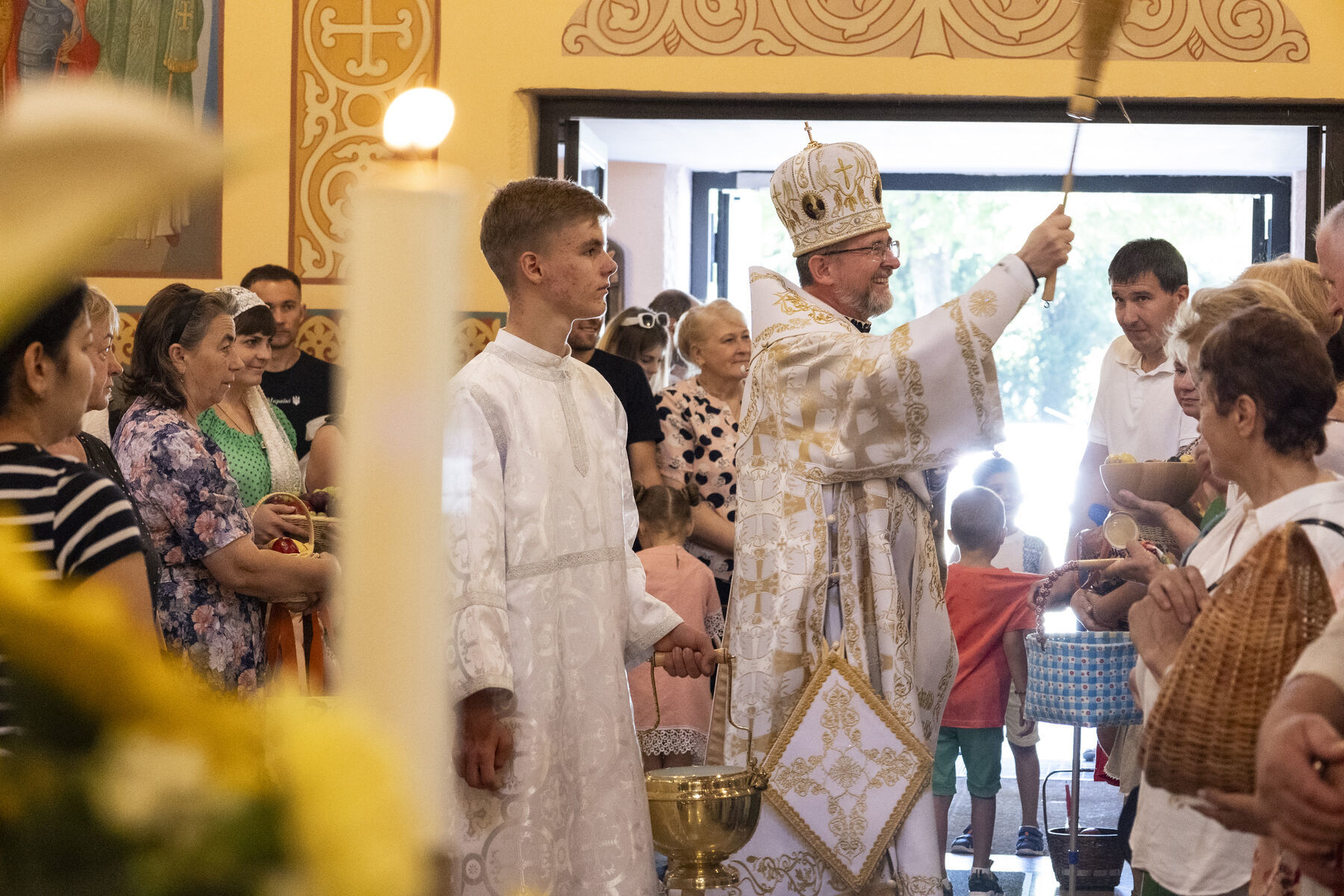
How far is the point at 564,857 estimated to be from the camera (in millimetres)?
2801

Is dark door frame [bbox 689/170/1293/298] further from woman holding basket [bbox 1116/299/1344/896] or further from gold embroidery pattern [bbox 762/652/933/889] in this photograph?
woman holding basket [bbox 1116/299/1344/896]

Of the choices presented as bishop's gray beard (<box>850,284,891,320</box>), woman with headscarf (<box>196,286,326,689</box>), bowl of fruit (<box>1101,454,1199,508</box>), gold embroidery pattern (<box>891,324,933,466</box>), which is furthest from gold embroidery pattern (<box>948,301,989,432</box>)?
woman with headscarf (<box>196,286,326,689</box>)

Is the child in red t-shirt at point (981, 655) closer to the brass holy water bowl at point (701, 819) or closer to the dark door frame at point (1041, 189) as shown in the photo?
the brass holy water bowl at point (701, 819)

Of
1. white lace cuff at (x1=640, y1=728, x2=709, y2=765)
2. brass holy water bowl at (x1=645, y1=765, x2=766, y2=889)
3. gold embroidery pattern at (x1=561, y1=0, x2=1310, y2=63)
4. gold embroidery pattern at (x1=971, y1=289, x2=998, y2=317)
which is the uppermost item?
gold embroidery pattern at (x1=561, y1=0, x2=1310, y2=63)

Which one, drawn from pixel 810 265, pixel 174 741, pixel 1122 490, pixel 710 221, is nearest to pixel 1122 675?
pixel 1122 490

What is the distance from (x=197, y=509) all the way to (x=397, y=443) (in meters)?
3.16

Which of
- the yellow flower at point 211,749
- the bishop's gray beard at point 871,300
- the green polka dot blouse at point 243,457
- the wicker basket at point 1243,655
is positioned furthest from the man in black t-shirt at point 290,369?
the yellow flower at point 211,749

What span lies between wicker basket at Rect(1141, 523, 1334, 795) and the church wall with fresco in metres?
4.43

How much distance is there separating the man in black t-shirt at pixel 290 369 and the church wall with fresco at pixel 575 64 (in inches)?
14.1

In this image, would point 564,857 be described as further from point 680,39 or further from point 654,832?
point 680,39

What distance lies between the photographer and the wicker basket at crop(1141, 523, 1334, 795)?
1.51 m

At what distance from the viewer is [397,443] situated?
457 mm

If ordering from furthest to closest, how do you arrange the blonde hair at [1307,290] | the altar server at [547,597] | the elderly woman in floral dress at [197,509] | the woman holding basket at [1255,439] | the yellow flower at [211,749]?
1. the elderly woman in floral dress at [197,509]
2. the blonde hair at [1307,290]
3. the altar server at [547,597]
4. the woman holding basket at [1255,439]
5. the yellow flower at [211,749]

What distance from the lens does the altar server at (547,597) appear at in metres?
2.71
